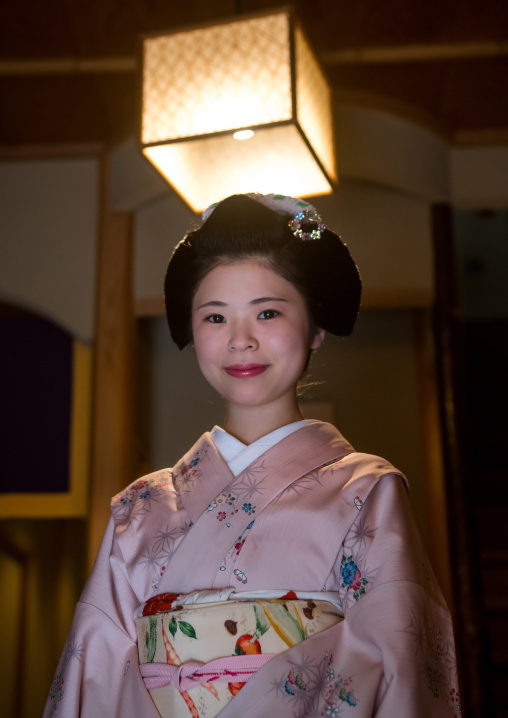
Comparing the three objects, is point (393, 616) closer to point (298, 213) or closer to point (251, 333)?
point (251, 333)

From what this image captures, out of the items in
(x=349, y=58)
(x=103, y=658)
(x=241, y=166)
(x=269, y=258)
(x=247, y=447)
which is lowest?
(x=103, y=658)

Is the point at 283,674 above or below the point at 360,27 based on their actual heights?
below

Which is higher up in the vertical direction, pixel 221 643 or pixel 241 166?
pixel 241 166

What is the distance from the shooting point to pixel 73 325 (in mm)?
3713

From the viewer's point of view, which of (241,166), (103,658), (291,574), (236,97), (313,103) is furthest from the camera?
(241,166)

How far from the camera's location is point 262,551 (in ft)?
4.91

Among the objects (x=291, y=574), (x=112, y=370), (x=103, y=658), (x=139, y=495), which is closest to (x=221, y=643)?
(x=291, y=574)

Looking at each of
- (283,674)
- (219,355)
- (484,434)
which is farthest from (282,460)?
(484,434)

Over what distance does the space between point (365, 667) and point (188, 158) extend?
1.87m

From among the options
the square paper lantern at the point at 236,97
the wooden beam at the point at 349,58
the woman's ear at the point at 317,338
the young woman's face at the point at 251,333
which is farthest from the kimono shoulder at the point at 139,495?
the wooden beam at the point at 349,58

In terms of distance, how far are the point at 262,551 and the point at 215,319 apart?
537 millimetres

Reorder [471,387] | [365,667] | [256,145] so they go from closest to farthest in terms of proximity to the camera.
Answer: [365,667], [256,145], [471,387]

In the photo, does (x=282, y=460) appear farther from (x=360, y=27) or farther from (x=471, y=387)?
(x=471, y=387)

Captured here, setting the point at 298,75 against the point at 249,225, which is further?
the point at 298,75
